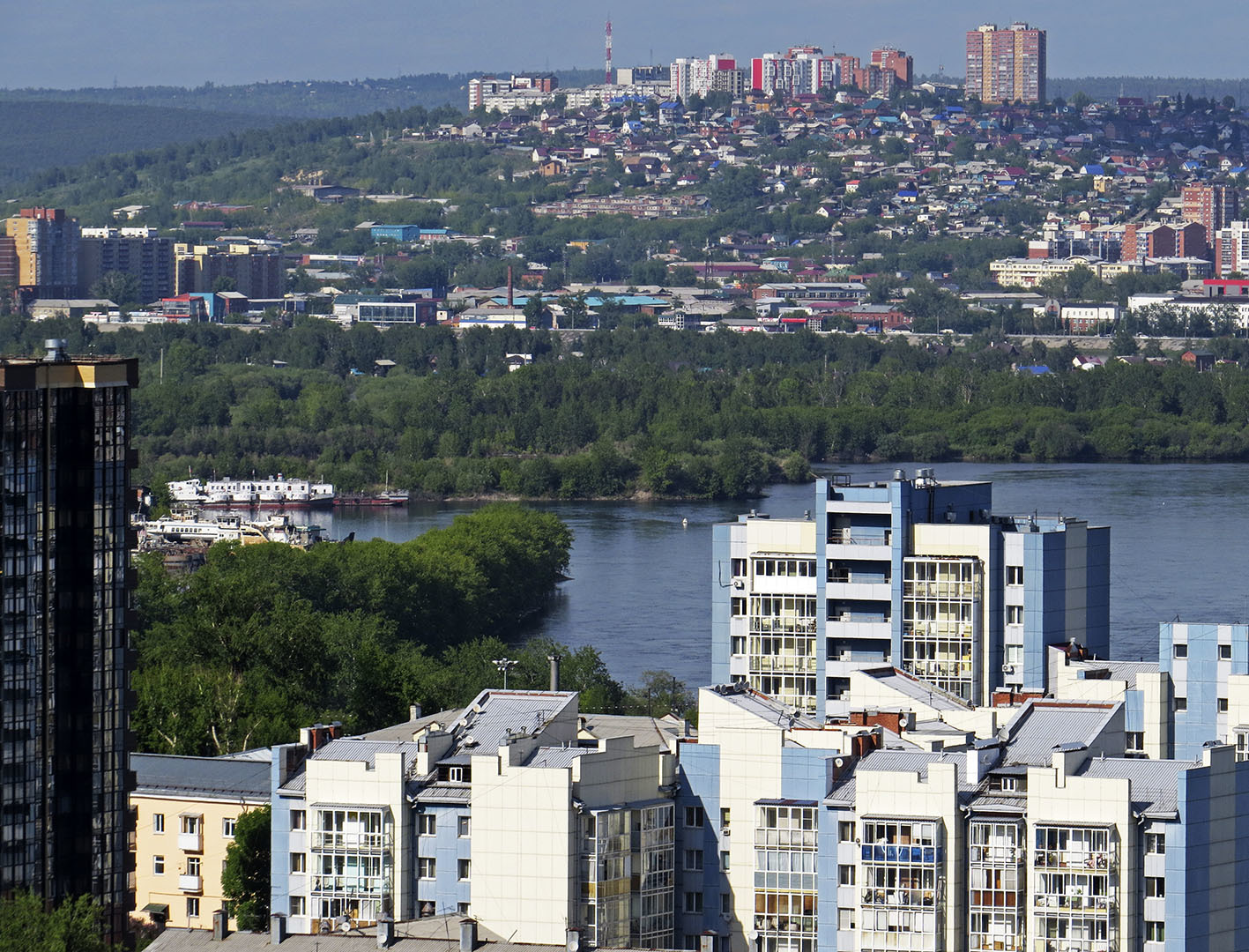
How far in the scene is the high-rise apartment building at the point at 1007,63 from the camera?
116125 millimetres

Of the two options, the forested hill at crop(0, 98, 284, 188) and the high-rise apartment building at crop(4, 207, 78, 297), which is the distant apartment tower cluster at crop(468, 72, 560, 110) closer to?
the forested hill at crop(0, 98, 284, 188)

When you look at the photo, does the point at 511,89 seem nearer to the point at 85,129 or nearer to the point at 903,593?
the point at 85,129

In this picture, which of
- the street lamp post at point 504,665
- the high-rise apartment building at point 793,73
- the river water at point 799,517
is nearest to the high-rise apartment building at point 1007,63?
the high-rise apartment building at point 793,73

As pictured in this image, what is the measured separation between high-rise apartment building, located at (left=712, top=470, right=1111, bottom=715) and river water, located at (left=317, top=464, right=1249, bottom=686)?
15.6ft

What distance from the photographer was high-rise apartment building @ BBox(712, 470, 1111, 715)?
17.3m

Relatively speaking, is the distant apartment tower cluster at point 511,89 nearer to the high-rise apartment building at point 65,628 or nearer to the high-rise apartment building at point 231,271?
the high-rise apartment building at point 231,271

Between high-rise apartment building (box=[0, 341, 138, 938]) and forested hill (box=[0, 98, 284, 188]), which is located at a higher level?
forested hill (box=[0, 98, 284, 188])

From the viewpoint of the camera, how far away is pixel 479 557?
30.4 metres

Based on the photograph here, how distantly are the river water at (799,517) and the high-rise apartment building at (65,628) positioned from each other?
9720mm

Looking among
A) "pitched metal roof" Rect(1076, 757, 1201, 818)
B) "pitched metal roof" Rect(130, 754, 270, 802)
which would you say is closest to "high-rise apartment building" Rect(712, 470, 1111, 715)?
"pitched metal roof" Rect(130, 754, 270, 802)

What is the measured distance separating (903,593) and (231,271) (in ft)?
214

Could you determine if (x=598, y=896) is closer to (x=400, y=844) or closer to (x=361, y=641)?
(x=400, y=844)

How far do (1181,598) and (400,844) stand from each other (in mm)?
16402

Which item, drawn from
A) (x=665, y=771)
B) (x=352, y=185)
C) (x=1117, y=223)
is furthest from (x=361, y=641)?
(x=352, y=185)
